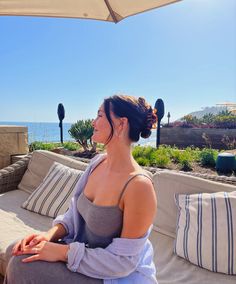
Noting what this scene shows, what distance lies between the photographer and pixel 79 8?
221cm

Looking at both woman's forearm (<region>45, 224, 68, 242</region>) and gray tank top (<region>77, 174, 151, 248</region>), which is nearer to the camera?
gray tank top (<region>77, 174, 151, 248</region>)

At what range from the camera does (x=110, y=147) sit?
1266mm

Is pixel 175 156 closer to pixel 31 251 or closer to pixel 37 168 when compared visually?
pixel 37 168

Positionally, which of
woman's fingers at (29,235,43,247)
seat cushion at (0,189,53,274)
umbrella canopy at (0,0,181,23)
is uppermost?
umbrella canopy at (0,0,181,23)

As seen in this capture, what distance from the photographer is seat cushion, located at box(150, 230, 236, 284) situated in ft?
5.08

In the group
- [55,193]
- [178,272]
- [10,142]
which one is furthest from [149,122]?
[10,142]

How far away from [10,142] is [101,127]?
2.88 meters

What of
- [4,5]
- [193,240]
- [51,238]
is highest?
[4,5]

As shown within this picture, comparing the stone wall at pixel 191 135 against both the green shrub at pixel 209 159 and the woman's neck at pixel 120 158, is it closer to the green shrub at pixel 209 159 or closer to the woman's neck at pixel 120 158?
the green shrub at pixel 209 159

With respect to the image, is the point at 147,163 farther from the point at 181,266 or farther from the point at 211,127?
the point at 211,127

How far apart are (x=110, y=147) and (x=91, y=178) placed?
8.9 inches

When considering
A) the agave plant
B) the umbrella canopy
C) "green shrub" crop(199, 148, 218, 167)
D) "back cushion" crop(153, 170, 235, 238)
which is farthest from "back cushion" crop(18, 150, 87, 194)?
the agave plant

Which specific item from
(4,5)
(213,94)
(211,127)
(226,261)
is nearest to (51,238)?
(226,261)

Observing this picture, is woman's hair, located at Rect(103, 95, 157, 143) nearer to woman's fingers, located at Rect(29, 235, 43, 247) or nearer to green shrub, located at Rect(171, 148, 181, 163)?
woman's fingers, located at Rect(29, 235, 43, 247)
